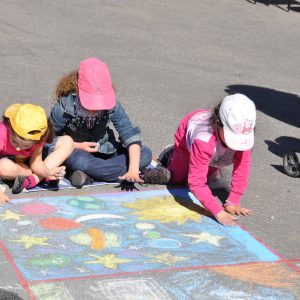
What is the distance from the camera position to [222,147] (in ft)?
14.5

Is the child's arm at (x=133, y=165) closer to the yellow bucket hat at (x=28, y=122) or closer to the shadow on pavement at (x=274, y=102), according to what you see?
the yellow bucket hat at (x=28, y=122)

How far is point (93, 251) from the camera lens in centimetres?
373

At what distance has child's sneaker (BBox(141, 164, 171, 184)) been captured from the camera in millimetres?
4746

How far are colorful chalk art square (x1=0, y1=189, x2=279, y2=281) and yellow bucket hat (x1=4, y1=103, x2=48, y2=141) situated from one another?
15.2 inches

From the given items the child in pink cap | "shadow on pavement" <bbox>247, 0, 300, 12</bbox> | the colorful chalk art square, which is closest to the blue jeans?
the child in pink cap

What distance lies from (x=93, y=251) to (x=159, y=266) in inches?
13.5

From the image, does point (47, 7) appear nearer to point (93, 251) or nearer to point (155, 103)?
point (155, 103)

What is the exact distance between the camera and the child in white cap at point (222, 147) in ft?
13.7

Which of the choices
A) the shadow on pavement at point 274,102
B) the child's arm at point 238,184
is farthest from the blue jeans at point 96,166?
the shadow on pavement at point 274,102

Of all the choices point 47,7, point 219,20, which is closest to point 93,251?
point 47,7

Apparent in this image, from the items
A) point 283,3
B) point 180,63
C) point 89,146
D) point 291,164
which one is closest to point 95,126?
point 89,146

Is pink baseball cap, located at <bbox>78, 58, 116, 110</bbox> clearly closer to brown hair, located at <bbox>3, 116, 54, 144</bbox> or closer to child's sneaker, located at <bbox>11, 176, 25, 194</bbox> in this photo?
brown hair, located at <bbox>3, 116, 54, 144</bbox>

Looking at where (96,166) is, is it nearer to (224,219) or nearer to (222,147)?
(222,147)

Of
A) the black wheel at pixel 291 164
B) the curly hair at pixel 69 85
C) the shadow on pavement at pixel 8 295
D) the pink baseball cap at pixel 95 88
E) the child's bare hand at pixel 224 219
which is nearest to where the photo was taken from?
the shadow on pavement at pixel 8 295
